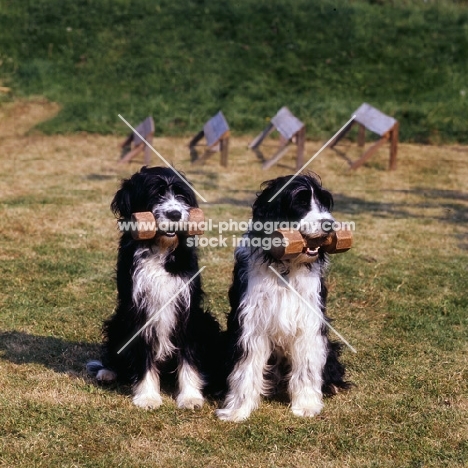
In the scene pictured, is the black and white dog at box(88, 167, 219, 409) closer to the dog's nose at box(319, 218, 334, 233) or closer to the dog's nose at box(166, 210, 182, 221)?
the dog's nose at box(166, 210, 182, 221)

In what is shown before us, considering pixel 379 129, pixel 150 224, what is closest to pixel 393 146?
pixel 379 129

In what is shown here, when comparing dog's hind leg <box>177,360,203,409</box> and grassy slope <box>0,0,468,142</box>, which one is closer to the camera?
dog's hind leg <box>177,360,203,409</box>

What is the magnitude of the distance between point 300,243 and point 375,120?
10007 mm

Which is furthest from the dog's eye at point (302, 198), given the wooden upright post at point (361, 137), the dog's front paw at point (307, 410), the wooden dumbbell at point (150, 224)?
the wooden upright post at point (361, 137)

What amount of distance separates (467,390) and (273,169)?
9.09 meters

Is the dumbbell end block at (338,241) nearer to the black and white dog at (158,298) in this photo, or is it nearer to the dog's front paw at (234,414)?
the black and white dog at (158,298)

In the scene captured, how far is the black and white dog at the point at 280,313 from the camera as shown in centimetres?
421

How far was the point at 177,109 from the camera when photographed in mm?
16953

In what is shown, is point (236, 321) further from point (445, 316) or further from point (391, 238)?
point (391, 238)

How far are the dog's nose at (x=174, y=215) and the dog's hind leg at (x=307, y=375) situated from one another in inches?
40.4

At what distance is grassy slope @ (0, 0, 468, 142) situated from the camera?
1669 cm

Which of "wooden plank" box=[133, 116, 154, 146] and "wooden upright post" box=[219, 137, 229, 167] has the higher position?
"wooden plank" box=[133, 116, 154, 146]

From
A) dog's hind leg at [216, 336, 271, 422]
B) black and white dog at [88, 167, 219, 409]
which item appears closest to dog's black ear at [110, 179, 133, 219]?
black and white dog at [88, 167, 219, 409]

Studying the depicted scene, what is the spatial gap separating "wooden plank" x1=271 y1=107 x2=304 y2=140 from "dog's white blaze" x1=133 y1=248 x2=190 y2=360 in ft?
27.9
